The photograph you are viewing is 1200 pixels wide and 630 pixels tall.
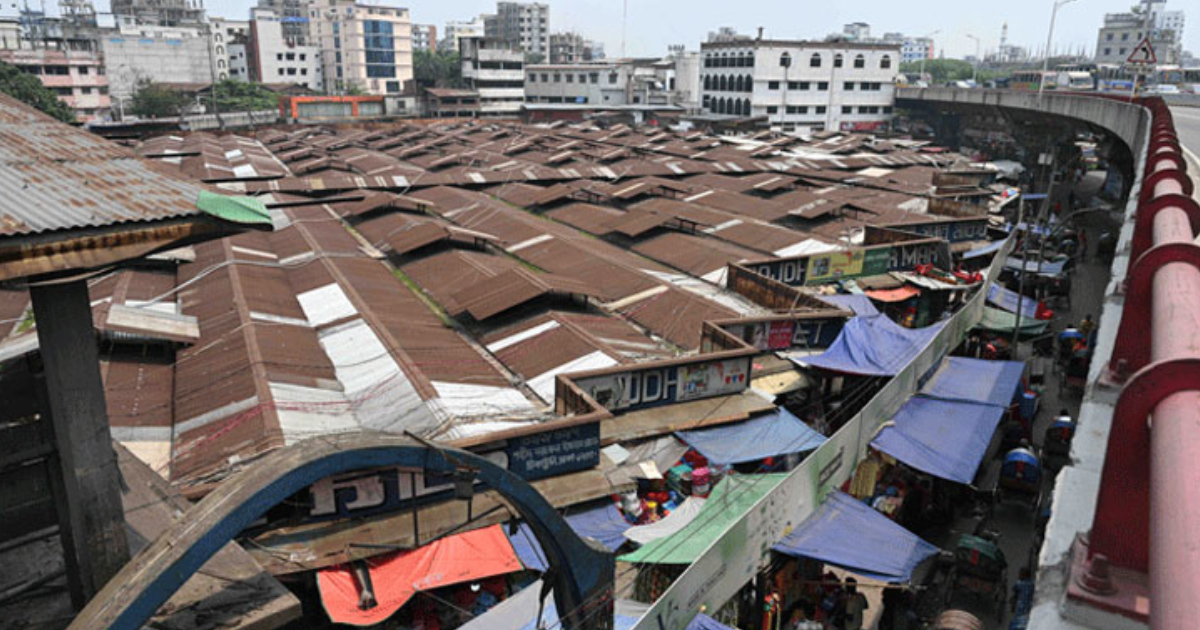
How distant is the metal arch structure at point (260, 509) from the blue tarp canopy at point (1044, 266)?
104ft

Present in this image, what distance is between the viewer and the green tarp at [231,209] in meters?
5.75

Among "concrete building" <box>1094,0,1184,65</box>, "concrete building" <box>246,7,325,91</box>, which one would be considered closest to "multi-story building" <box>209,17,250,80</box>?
"concrete building" <box>246,7,325,91</box>

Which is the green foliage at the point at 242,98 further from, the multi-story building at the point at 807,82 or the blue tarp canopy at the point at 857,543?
the blue tarp canopy at the point at 857,543

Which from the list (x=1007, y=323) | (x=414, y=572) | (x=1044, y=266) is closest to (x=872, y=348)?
(x=1007, y=323)

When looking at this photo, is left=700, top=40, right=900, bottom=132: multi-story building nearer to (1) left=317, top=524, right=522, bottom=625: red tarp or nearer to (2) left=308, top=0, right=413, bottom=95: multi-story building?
(2) left=308, top=0, right=413, bottom=95: multi-story building

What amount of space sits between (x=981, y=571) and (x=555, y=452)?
355 inches

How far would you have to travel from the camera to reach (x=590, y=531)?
13273mm

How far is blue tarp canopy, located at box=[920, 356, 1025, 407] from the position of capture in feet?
66.2

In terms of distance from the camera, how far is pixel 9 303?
66.9 feet

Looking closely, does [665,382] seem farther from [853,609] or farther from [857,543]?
[853,609]

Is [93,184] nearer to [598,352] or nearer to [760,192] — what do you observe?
[598,352]

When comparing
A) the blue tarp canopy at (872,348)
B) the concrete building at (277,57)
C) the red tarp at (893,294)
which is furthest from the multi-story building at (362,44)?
the blue tarp canopy at (872,348)

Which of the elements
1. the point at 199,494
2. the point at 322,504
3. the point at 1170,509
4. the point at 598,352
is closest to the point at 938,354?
the point at 598,352

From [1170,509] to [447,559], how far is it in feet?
35.4
